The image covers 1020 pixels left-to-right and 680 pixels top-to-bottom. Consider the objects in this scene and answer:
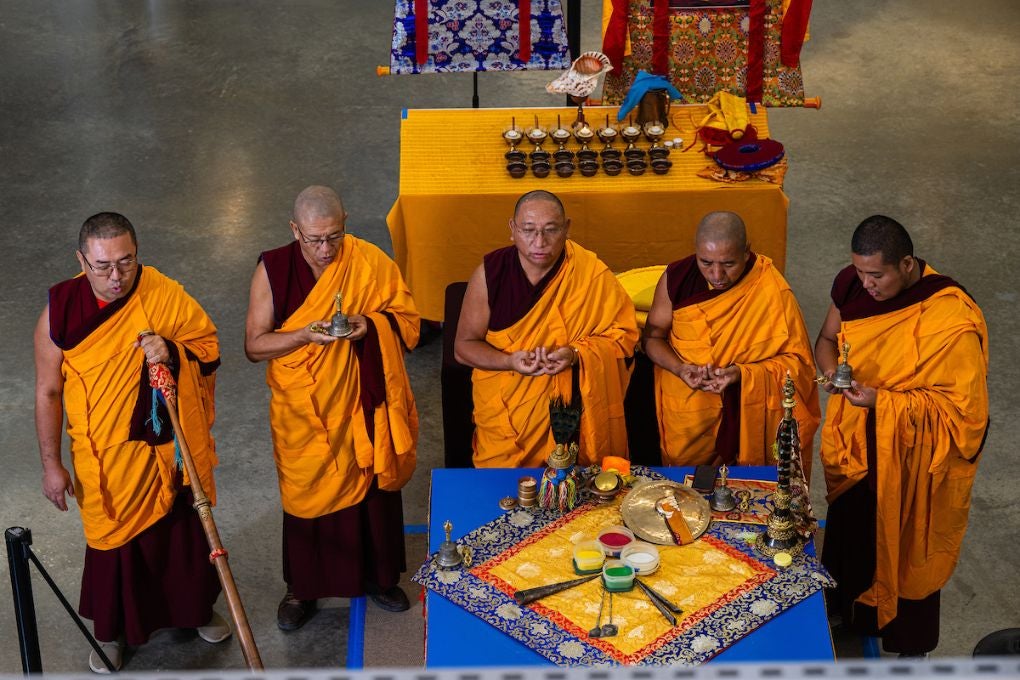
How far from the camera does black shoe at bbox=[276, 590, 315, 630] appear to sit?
5266 mm

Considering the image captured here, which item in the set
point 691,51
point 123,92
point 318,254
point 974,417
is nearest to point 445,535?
point 318,254

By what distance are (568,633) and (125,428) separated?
6.13 feet

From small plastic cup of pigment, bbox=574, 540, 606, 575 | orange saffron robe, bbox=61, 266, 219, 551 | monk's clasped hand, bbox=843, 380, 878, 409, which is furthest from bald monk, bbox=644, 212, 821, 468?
orange saffron robe, bbox=61, 266, 219, 551

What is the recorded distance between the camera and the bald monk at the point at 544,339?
16.0 feet

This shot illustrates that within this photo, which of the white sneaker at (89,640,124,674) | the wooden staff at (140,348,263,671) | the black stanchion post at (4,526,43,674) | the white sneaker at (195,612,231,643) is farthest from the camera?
the white sneaker at (195,612,231,643)

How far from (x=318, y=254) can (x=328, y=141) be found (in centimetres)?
515

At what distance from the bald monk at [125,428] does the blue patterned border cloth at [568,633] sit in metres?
1.21

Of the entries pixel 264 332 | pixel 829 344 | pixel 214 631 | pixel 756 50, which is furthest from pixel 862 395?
pixel 756 50

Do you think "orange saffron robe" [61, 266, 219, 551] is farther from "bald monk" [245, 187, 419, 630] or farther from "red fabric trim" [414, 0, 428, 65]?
"red fabric trim" [414, 0, 428, 65]

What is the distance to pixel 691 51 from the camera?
766 centimetres

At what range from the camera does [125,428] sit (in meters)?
4.59

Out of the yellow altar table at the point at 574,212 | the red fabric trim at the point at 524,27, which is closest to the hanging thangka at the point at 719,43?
the red fabric trim at the point at 524,27

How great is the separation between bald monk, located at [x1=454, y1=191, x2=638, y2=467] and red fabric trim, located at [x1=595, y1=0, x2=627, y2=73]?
2.96 metres

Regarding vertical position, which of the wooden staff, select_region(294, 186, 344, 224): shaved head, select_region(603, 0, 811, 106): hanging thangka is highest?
select_region(603, 0, 811, 106): hanging thangka
